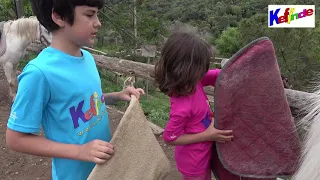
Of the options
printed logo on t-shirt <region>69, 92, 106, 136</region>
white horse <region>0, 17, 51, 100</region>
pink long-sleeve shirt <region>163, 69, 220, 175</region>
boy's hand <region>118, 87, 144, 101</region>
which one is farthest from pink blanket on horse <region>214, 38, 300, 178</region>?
white horse <region>0, 17, 51, 100</region>

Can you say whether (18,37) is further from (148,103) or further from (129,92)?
(129,92)

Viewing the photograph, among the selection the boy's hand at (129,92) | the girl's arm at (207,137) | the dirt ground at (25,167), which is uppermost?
the boy's hand at (129,92)

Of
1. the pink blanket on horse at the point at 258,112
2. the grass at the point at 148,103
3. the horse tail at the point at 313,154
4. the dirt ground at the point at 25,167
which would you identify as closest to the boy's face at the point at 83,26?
the pink blanket on horse at the point at 258,112

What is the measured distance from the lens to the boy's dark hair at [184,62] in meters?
0.98

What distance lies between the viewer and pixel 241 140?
929 mm

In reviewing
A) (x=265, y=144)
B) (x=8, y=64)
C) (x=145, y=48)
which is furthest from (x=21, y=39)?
(x=265, y=144)

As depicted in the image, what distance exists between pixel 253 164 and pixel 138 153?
1.16ft

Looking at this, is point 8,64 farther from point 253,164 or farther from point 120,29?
point 253,164

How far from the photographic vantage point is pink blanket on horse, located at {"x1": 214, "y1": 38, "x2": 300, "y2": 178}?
87cm

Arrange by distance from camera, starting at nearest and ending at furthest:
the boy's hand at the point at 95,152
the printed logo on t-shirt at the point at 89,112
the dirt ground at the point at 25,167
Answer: the boy's hand at the point at 95,152, the printed logo on t-shirt at the point at 89,112, the dirt ground at the point at 25,167

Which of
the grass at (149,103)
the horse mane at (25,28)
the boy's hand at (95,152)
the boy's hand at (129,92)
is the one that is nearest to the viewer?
the boy's hand at (95,152)

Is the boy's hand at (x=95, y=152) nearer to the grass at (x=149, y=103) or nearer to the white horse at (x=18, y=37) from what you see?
the grass at (x=149, y=103)

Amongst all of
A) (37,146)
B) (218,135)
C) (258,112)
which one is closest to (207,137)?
(218,135)

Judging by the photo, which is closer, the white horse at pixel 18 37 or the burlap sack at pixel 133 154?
the burlap sack at pixel 133 154
